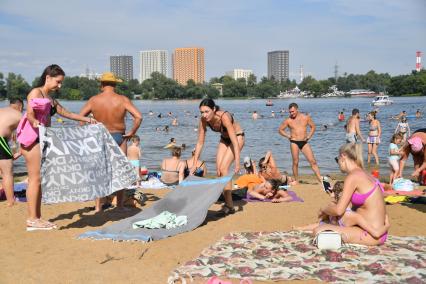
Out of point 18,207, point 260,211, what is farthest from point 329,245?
point 18,207

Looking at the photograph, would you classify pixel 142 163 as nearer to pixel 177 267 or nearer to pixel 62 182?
pixel 62 182

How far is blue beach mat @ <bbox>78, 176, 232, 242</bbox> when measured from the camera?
5.50m

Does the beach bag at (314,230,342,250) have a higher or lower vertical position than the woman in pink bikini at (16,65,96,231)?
lower

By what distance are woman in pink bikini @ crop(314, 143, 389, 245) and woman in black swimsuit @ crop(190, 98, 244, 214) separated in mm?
1818

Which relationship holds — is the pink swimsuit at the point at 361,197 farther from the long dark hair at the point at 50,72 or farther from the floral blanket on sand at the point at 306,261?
the long dark hair at the point at 50,72

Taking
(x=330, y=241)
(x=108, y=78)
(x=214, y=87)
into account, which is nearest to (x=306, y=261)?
(x=330, y=241)

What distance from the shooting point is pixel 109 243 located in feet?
17.4

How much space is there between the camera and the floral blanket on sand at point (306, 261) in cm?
412

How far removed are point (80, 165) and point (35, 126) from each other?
2.28 feet

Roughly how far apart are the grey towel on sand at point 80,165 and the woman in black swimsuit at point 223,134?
1113 mm

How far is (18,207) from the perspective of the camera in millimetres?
7289

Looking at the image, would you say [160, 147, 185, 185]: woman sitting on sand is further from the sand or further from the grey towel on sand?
the grey towel on sand

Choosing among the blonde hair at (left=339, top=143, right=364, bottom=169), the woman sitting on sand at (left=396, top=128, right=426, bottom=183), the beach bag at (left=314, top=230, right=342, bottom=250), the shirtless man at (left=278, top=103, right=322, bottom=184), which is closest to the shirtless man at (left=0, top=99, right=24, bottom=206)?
the beach bag at (left=314, top=230, right=342, bottom=250)

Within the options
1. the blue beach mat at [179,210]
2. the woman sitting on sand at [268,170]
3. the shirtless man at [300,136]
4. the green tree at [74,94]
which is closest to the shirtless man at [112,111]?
the blue beach mat at [179,210]
